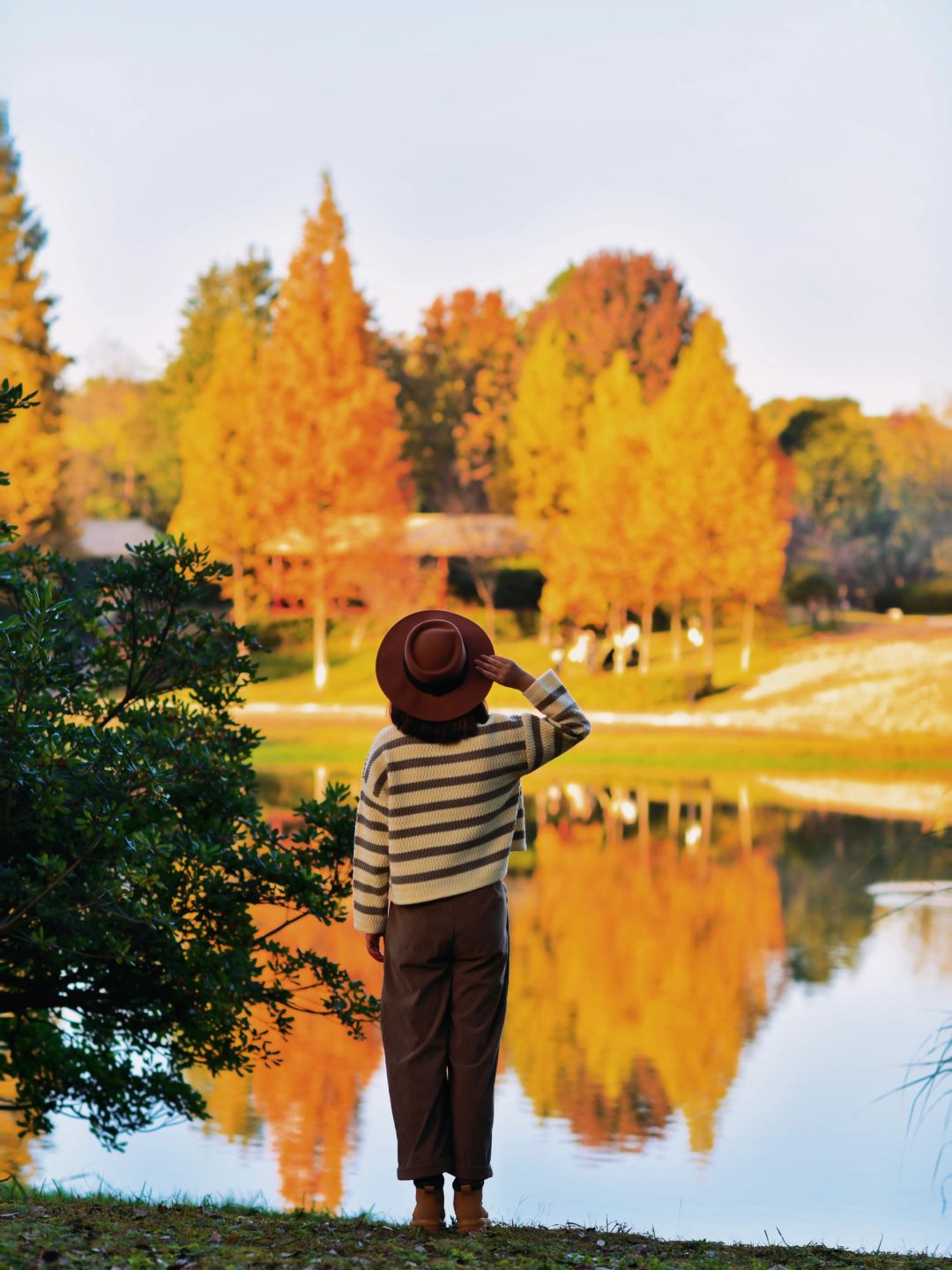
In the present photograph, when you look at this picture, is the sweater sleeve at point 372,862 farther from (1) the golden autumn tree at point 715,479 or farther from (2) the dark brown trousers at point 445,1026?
(1) the golden autumn tree at point 715,479

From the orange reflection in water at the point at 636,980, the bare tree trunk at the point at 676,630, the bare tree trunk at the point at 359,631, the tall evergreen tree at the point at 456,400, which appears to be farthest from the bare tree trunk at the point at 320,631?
the orange reflection in water at the point at 636,980

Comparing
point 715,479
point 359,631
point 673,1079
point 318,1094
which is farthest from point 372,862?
A: point 359,631

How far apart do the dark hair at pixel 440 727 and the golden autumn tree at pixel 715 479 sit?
24855 mm

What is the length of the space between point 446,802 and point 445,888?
0.21 metres

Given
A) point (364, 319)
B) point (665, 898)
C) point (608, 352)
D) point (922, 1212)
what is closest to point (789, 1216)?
point (922, 1212)

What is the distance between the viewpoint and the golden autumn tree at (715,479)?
93.4 ft

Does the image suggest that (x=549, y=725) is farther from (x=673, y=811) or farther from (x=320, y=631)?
(x=320, y=631)

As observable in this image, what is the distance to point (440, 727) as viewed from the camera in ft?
12.5

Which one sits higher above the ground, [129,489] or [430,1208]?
[129,489]

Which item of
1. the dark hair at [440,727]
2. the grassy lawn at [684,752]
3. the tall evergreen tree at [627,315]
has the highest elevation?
the tall evergreen tree at [627,315]

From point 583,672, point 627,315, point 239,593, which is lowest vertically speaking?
point 583,672

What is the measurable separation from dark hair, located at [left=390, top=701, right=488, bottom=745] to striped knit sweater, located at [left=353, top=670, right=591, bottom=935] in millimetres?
15

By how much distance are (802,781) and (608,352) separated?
2364cm

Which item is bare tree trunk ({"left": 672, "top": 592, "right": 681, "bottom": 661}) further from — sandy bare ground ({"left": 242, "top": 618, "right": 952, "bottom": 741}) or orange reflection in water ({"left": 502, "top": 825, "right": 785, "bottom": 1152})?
orange reflection in water ({"left": 502, "top": 825, "right": 785, "bottom": 1152})
